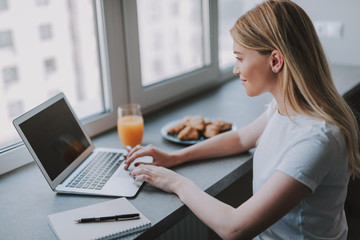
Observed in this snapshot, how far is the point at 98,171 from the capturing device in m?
1.17

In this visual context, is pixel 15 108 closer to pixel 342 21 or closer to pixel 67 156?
pixel 67 156

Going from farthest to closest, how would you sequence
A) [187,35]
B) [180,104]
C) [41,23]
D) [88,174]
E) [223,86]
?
[223,86] → [187,35] → [180,104] → [41,23] → [88,174]

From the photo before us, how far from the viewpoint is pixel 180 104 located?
1909mm

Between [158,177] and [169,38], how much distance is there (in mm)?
1043

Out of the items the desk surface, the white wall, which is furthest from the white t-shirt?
the white wall

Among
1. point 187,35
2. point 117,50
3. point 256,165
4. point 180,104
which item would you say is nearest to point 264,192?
point 256,165

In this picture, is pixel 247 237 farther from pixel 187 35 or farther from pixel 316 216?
A: pixel 187 35

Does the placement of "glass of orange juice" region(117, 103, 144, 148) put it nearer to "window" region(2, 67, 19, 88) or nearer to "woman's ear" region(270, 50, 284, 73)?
"window" region(2, 67, 19, 88)

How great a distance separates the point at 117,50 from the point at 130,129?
0.39m

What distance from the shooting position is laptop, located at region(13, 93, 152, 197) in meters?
1.05

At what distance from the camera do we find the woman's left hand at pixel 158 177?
1.06m

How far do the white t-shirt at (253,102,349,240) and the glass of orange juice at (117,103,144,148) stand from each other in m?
0.43

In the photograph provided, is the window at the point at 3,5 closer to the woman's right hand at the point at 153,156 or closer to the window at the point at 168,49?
the window at the point at 168,49

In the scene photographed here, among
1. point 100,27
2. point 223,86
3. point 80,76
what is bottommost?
point 223,86
